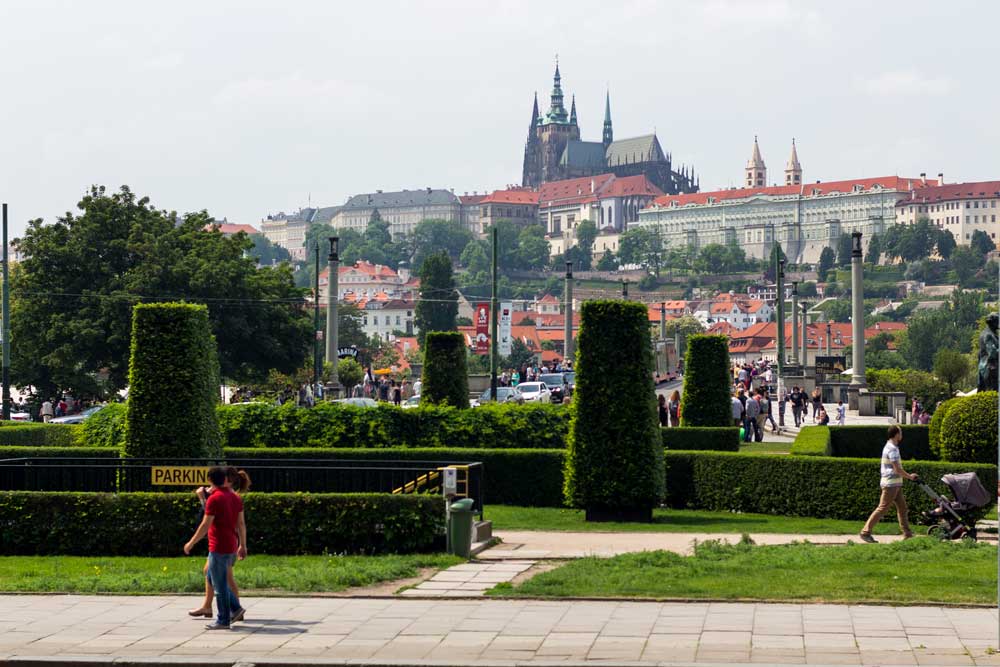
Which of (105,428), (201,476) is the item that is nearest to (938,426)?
(201,476)

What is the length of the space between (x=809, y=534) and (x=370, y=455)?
7777mm

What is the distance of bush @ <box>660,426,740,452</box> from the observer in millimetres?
30906

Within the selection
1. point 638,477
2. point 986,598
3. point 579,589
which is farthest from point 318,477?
point 986,598

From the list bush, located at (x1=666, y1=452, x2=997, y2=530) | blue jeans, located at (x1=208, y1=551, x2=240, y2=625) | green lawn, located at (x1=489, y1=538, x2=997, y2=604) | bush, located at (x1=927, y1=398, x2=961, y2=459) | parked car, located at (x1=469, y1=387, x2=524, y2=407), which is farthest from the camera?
parked car, located at (x1=469, y1=387, x2=524, y2=407)

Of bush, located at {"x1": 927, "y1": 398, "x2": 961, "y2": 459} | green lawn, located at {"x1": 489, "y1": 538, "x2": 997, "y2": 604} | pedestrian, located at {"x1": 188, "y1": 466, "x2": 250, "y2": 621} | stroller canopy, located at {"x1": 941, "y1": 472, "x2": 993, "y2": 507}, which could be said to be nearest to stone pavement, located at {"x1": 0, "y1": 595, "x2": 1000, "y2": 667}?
pedestrian, located at {"x1": 188, "y1": 466, "x2": 250, "y2": 621}

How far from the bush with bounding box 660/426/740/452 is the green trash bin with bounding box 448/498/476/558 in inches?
520

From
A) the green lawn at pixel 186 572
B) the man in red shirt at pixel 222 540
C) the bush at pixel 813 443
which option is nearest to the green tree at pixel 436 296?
the bush at pixel 813 443

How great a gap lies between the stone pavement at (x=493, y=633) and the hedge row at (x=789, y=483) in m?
8.41

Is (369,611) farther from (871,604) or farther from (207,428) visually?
(207,428)

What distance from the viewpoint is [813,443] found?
29.5 metres

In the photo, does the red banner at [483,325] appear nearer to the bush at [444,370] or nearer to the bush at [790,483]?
the bush at [444,370]

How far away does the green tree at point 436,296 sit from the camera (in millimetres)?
145500

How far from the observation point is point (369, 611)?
14.3m

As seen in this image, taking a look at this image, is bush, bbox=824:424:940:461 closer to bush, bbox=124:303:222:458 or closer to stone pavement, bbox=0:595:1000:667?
bush, bbox=124:303:222:458
